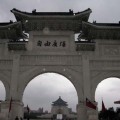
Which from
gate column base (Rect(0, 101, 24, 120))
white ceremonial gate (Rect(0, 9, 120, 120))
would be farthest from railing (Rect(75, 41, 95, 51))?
gate column base (Rect(0, 101, 24, 120))

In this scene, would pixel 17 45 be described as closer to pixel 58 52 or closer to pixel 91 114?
pixel 58 52

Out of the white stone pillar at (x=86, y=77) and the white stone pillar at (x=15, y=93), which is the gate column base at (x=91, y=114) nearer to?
the white stone pillar at (x=86, y=77)

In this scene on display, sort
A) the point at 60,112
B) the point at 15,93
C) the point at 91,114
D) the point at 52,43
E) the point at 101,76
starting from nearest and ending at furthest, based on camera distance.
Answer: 1. the point at 91,114
2. the point at 15,93
3. the point at 101,76
4. the point at 52,43
5. the point at 60,112

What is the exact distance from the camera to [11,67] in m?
13.5

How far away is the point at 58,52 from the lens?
45.0 ft

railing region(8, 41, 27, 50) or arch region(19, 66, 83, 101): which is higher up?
railing region(8, 41, 27, 50)

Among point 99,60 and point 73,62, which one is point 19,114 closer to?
point 73,62

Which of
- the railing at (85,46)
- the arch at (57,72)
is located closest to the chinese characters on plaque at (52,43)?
the railing at (85,46)

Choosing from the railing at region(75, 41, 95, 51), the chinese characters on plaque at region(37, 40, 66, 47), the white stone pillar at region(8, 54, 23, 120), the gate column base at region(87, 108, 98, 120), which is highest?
the chinese characters on plaque at region(37, 40, 66, 47)

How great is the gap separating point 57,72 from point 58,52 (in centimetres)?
119

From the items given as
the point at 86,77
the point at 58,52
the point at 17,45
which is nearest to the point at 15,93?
the point at 17,45

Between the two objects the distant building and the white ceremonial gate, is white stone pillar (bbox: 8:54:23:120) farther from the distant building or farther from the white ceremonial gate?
the distant building

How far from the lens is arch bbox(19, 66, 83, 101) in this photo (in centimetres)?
1327

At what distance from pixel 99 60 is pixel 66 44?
2173 mm
